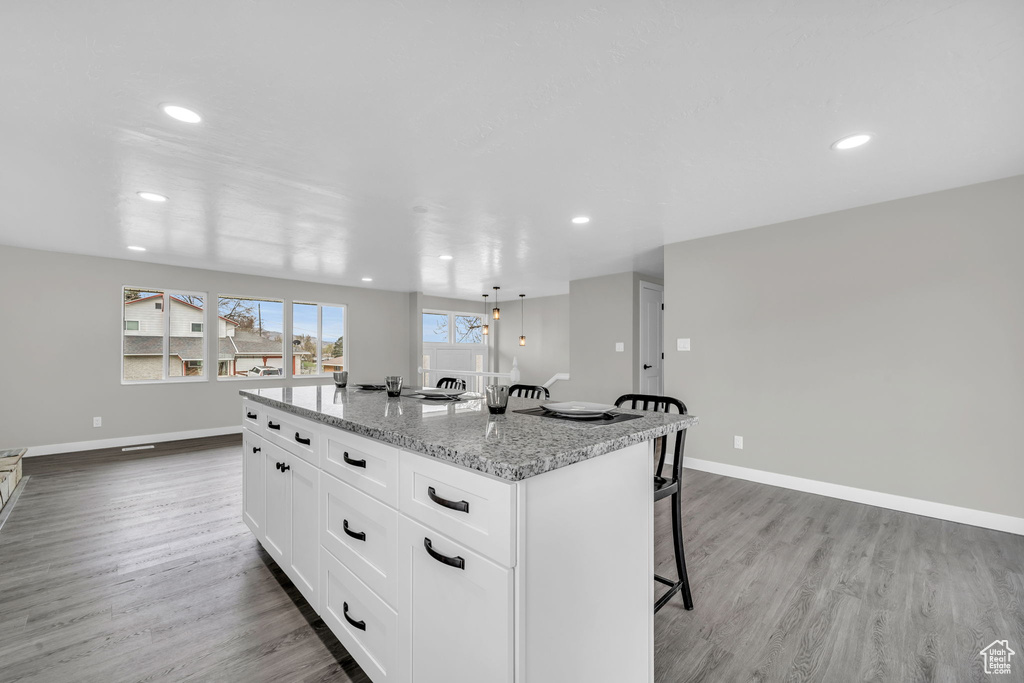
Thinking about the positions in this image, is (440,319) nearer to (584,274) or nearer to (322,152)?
(584,274)

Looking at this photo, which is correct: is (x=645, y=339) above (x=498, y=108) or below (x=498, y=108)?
below

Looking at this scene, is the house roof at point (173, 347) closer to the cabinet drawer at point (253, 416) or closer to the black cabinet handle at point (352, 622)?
the cabinet drawer at point (253, 416)

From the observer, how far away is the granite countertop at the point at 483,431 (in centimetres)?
101

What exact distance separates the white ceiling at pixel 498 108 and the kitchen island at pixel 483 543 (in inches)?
54.6

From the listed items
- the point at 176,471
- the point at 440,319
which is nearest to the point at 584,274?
the point at 440,319

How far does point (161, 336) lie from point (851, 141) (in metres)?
7.36

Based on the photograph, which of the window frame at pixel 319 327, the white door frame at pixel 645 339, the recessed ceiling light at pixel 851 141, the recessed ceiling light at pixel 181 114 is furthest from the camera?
the window frame at pixel 319 327

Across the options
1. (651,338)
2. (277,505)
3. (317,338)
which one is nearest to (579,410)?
(277,505)

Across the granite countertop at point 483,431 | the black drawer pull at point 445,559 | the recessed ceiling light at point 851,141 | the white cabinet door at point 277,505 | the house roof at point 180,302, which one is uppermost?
the recessed ceiling light at point 851,141

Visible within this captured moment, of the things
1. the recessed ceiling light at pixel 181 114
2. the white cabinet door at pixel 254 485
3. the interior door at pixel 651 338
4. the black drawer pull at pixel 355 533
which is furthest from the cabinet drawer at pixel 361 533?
the interior door at pixel 651 338

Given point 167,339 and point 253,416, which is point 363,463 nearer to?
point 253,416

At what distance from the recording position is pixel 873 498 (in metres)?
3.23

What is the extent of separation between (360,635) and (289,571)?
0.75m

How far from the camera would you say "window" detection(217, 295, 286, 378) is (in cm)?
611
